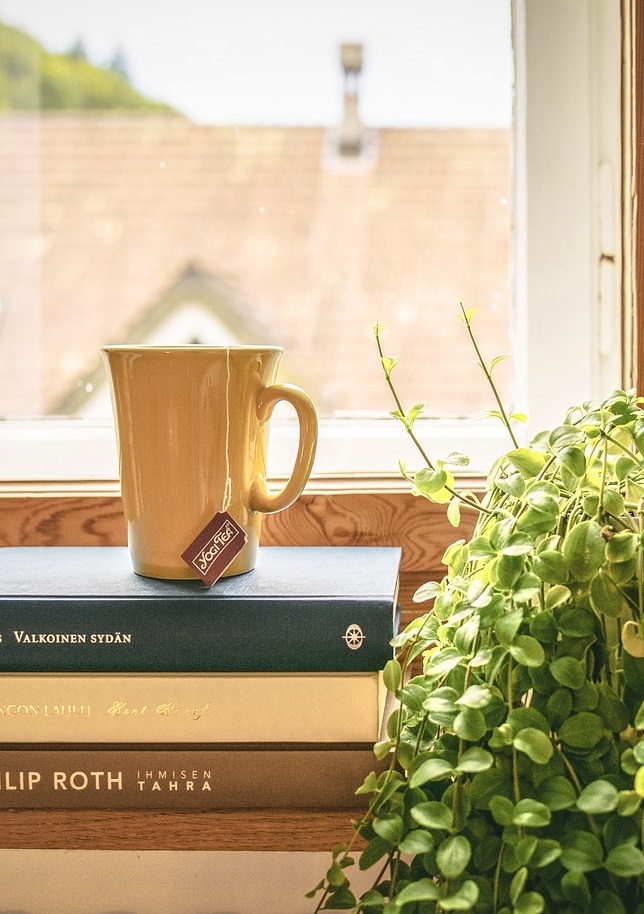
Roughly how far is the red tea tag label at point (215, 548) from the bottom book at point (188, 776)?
14cm

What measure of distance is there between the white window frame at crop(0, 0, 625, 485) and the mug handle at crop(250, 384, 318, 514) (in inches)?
9.8

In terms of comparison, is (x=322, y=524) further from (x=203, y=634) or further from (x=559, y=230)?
(x=559, y=230)

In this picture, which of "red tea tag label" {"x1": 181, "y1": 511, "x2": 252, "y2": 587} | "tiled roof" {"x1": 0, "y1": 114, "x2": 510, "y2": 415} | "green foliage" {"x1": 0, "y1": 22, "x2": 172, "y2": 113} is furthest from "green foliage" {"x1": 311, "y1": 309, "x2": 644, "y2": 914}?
"green foliage" {"x1": 0, "y1": 22, "x2": 172, "y2": 113}

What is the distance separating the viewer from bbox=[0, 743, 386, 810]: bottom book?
2.15 ft

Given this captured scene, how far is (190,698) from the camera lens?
0.67 metres

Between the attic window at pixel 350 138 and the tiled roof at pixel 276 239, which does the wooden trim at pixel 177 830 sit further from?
A: the attic window at pixel 350 138

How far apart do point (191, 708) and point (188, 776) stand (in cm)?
5

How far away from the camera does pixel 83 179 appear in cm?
115

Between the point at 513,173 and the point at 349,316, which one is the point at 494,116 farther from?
the point at 349,316

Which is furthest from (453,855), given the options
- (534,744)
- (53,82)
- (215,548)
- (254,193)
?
(53,82)

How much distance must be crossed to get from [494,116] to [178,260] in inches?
17.4

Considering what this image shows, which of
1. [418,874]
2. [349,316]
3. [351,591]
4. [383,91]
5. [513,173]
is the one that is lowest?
[418,874]

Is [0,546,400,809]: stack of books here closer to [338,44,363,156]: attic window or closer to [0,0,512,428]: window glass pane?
[0,0,512,428]: window glass pane

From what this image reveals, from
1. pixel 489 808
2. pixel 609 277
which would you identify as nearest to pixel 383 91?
pixel 609 277
